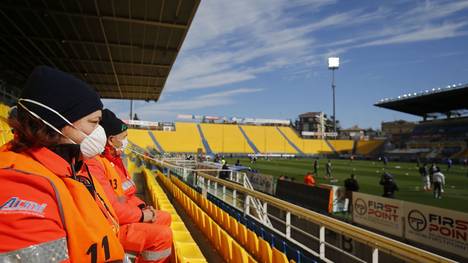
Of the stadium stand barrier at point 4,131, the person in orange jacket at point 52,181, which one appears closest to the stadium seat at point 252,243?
the stadium stand barrier at point 4,131

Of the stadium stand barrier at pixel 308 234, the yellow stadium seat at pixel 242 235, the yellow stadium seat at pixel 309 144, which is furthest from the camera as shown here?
the yellow stadium seat at pixel 309 144

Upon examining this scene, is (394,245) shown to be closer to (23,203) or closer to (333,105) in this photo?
(23,203)

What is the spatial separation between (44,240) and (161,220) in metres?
2.09

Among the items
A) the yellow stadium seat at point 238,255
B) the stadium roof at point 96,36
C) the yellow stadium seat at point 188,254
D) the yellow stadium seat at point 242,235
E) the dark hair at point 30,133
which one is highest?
the stadium roof at point 96,36

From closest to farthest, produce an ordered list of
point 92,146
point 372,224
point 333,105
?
1. point 92,146
2. point 372,224
3. point 333,105

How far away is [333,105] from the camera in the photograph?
51.4 metres

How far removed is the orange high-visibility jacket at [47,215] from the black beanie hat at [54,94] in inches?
5.3

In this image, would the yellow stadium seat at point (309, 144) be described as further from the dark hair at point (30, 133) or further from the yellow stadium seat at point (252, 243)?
the dark hair at point (30, 133)

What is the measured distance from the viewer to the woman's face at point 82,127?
1.29m

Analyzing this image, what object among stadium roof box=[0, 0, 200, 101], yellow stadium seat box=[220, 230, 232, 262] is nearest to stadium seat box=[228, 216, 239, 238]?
yellow stadium seat box=[220, 230, 232, 262]

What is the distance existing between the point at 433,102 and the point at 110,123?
173ft

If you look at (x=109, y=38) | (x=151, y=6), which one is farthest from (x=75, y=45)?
(x=151, y=6)

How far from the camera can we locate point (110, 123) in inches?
138

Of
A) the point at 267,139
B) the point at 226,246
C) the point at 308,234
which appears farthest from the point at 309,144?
the point at 226,246
